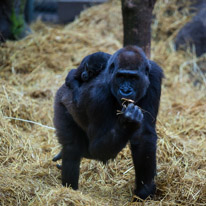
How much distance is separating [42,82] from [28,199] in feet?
11.6

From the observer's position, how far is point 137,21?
15.8ft

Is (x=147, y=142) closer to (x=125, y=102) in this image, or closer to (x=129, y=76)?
(x=125, y=102)

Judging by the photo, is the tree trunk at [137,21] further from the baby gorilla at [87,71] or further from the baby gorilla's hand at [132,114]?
the baby gorilla's hand at [132,114]

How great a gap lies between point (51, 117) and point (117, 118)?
231cm

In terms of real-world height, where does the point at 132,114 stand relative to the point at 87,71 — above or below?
below

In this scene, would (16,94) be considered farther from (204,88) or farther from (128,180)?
(204,88)

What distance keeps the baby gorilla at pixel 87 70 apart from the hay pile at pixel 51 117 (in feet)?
3.42

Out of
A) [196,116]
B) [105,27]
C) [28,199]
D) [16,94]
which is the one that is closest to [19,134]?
[16,94]

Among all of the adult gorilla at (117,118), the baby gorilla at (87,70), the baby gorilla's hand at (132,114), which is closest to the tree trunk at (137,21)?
the baby gorilla at (87,70)

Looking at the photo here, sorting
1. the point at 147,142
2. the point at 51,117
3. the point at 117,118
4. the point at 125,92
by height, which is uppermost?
the point at 125,92

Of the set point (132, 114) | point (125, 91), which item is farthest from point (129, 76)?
point (132, 114)

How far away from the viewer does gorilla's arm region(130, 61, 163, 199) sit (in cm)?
372

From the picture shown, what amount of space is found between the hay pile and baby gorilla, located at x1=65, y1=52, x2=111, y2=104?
1.04 meters

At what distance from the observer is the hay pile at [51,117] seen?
12.6 ft
